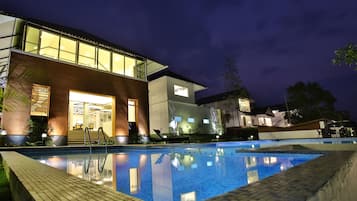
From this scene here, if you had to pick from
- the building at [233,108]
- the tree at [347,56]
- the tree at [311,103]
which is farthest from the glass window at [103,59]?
the tree at [311,103]

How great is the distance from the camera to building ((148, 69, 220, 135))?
1984cm

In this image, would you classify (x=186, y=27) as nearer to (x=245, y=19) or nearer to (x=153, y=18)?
(x=153, y=18)

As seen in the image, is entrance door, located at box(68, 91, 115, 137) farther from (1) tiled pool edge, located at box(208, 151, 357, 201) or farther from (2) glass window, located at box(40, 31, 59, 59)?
(1) tiled pool edge, located at box(208, 151, 357, 201)

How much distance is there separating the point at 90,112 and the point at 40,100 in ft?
16.9

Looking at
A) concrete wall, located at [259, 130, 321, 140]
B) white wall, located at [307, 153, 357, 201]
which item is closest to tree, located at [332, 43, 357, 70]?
white wall, located at [307, 153, 357, 201]

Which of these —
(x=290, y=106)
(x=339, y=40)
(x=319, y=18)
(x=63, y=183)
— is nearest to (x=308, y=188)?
(x=63, y=183)

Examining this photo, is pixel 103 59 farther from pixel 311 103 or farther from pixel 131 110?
pixel 311 103

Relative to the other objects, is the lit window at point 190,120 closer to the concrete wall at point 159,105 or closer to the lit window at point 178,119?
the lit window at point 178,119

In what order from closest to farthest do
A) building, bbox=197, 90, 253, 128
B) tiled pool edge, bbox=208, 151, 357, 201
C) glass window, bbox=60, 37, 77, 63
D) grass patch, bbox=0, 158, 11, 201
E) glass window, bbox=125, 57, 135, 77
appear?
tiled pool edge, bbox=208, 151, 357, 201 → grass patch, bbox=0, 158, 11, 201 → glass window, bbox=60, 37, 77, 63 → glass window, bbox=125, 57, 135, 77 → building, bbox=197, 90, 253, 128

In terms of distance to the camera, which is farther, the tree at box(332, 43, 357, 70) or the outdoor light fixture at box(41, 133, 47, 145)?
the outdoor light fixture at box(41, 133, 47, 145)

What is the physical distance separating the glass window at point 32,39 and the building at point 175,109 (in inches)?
439

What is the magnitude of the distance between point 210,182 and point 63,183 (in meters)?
2.13

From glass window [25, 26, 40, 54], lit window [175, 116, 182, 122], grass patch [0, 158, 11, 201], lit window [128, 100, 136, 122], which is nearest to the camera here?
Result: grass patch [0, 158, 11, 201]

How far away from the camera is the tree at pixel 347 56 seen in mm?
3449
